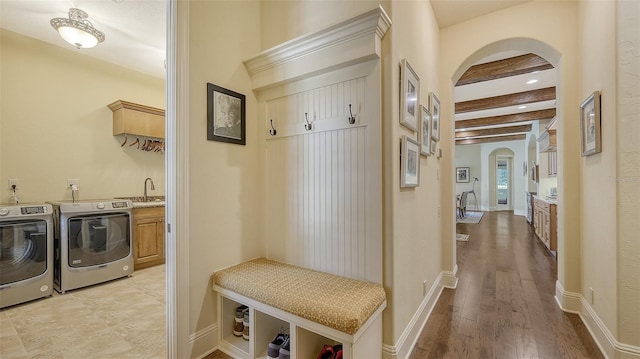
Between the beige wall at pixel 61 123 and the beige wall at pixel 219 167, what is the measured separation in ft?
9.45

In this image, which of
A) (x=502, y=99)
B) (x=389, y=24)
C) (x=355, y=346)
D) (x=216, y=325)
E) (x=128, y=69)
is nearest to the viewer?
(x=355, y=346)

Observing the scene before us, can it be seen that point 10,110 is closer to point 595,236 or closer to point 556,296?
point 595,236

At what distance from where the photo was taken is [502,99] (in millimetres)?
5035

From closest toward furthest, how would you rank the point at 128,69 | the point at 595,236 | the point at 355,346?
the point at 355,346 → the point at 595,236 → the point at 128,69

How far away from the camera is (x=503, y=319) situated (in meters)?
2.24

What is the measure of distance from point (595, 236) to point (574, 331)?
31.1 inches

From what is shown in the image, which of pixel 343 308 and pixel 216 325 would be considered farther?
pixel 216 325

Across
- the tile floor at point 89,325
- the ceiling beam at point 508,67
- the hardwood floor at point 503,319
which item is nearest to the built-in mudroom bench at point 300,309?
the hardwood floor at point 503,319

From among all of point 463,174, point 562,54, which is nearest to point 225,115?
point 562,54

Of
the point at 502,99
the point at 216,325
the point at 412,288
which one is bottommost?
the point at 216,325

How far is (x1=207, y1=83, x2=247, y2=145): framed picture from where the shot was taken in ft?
6.08

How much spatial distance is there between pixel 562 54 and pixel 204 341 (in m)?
3.99

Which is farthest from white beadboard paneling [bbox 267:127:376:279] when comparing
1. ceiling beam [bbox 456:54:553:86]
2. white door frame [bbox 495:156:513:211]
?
white door frame [bbox 495:156:513:211]

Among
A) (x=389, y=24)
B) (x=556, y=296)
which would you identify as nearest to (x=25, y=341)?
(x=389, y=24)
